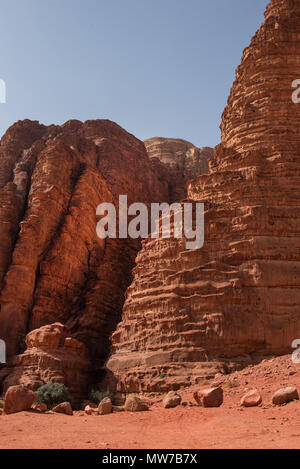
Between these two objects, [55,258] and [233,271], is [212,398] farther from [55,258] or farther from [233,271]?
[55,258]

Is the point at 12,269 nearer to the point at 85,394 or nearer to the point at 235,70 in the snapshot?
the point at 85,394

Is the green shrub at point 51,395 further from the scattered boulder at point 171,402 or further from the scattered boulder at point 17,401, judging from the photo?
the scattered boulder at point 171,402

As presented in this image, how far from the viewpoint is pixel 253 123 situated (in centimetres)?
2394

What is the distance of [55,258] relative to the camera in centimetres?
2938

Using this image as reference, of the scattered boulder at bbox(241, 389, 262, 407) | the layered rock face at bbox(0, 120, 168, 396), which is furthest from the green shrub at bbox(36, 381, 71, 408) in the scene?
the scattered boulder at bbox(241, 389, 262, 407)

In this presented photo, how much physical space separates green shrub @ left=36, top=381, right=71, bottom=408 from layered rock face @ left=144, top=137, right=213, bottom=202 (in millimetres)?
36156

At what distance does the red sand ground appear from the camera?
781cm

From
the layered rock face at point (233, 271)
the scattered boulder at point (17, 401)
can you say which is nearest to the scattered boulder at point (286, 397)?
the layered rock face at point (233, 271)

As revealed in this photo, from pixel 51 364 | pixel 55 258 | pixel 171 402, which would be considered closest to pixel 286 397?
pixel 171 402

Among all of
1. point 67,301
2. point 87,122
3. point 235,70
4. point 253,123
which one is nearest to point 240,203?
point 253,123

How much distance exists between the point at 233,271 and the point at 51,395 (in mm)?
9490

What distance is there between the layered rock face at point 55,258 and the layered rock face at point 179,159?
60.3ft

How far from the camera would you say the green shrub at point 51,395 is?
17609 mm
